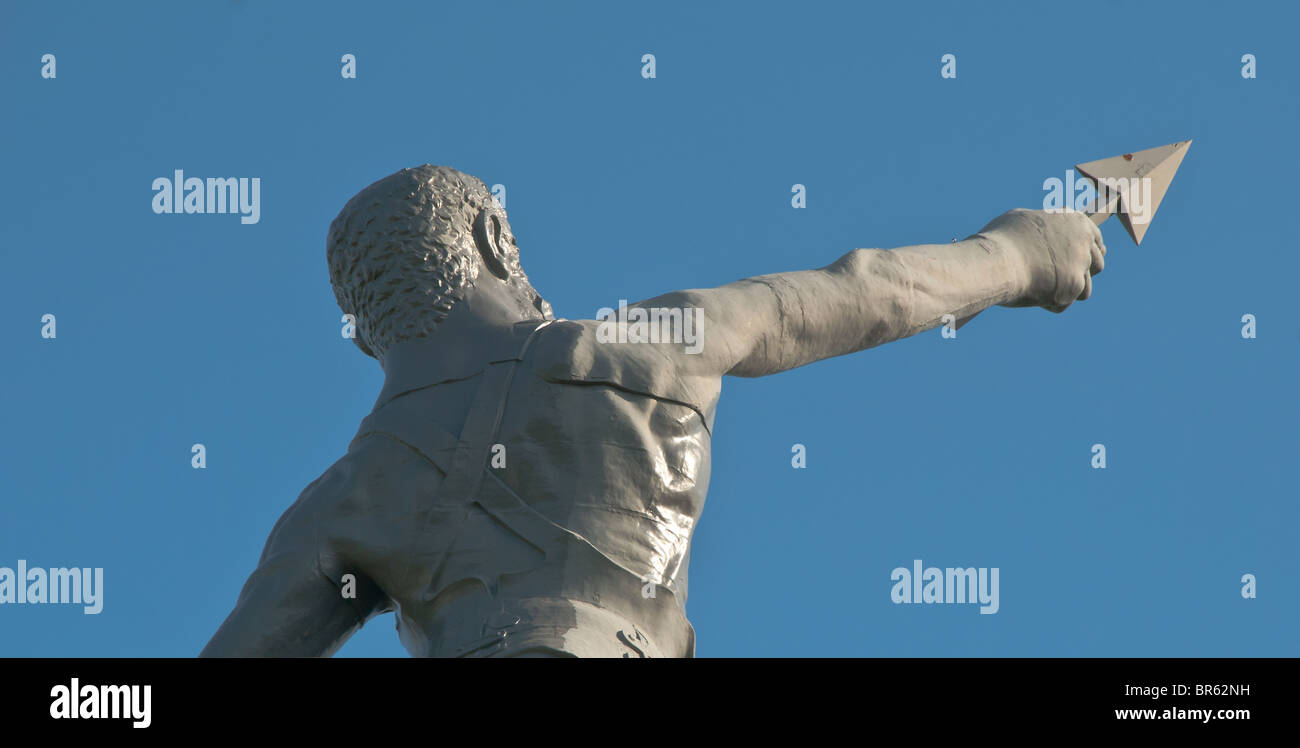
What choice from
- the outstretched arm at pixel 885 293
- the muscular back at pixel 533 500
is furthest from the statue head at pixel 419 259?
the outstretched arm at pixel 885 293

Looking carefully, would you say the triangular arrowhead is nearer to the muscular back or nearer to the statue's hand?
the statue's hand

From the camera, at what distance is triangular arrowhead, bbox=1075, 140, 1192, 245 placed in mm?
13102

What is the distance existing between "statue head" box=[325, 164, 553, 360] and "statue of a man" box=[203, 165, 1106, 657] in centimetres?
1

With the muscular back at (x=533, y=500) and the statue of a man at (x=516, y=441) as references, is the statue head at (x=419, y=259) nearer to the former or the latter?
the statue of a man at (x=516, y=441)

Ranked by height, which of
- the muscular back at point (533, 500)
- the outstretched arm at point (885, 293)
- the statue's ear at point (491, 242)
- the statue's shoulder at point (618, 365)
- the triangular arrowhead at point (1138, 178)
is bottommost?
the muscular back at point (533, 500)

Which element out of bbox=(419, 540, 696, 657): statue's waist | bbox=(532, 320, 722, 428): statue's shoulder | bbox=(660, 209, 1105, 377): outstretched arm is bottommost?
bbox=(419, 540, 696, 657): statue's waist

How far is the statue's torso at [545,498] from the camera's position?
10.7m

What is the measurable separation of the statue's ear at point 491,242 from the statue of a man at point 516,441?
17 mm

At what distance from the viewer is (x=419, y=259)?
12.1 metres

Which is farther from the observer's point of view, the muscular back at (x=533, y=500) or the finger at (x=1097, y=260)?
the finger at (x=1097, y=260)

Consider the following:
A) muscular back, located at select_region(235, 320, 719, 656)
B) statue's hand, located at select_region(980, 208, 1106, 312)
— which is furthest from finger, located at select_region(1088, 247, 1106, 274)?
muscular back, located at select_region(235, 320, 719, 656)

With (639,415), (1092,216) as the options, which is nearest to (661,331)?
(639,415)

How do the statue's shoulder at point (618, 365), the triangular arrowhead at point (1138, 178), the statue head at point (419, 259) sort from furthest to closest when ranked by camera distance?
the triangular arrowhead at point (1138, 178), the statue head at point (419, 259), the statue's shoulder at point (618, 365)
